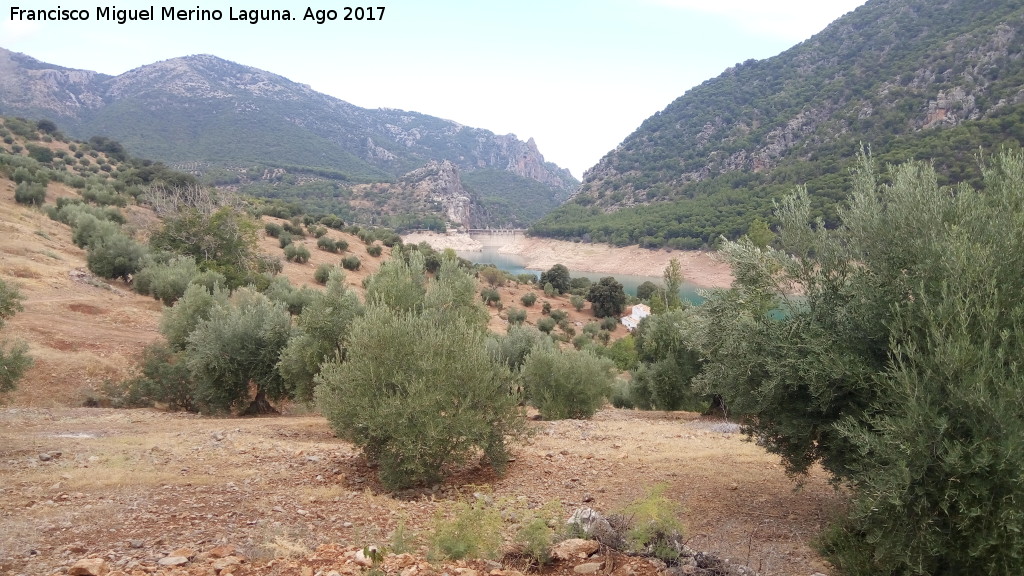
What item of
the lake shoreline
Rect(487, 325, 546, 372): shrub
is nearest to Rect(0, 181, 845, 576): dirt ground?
Rect(487, 325, 546, 372): shrub

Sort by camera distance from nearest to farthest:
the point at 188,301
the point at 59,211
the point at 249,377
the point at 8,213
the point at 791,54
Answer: the point at 249,377 < the point at 188,301 < the point at 8,213 < the point at 59,211 < the point at 791,54

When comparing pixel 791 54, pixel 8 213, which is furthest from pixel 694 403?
pixel 791 54

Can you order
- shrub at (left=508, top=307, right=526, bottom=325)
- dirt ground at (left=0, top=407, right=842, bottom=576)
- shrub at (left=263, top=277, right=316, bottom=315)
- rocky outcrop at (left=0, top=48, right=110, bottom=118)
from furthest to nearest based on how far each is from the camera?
rocky outcrop at (left=0, top=48, right=110, bottom=118), shrub at (left=508, top=307, right=526, bottom=325), shrub at (left=263, top=277, right=316, bottom=315), dirt ground at (left=0, top=407, right=842, bottom=576)

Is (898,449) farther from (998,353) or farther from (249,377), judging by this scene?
(249,377)

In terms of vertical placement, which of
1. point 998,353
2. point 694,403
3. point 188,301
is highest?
point 998,353

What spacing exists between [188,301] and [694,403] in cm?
1918

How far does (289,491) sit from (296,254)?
40.9 m

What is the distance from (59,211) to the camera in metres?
38.8

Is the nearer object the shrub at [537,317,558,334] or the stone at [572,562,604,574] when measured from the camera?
the stone at [572,562,604,574]

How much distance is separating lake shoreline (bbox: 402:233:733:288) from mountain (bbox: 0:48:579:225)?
1523 cm

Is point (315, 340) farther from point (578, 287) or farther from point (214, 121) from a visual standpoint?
point (214, 121)

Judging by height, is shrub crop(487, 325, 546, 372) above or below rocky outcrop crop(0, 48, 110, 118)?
below

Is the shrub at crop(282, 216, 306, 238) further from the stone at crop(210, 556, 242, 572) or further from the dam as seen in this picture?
the dam

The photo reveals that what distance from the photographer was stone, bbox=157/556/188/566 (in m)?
5.70
